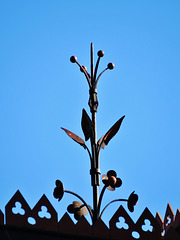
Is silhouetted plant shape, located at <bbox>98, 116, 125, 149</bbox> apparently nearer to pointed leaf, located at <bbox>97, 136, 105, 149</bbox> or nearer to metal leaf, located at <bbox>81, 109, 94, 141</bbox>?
pointed leaf, located at <bbox>97, 136, 105, 149</bbox>

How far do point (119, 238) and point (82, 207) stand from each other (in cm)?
70

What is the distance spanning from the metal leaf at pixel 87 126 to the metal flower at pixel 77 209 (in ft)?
3.40

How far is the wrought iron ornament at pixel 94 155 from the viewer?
8234 millimetres

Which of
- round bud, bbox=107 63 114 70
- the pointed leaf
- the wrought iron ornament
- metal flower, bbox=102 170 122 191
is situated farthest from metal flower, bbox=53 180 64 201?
round bud, bbox=107 63 114 70

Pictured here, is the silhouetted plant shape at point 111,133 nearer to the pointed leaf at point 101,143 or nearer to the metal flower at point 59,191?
the pointed leaf at point 101,143

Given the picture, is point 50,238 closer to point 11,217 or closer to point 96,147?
point 11,217

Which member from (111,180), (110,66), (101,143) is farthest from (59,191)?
(110,66)

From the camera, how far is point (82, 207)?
835 cm

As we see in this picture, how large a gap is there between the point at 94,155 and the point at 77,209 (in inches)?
31.5

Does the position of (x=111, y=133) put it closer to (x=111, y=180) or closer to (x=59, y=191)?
(x=111, y=180)

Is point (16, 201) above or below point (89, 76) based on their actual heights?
below

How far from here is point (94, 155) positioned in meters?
Answer: 8.54

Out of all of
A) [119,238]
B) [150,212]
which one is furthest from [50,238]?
[150,212]

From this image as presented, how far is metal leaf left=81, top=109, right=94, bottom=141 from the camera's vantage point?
345 inches
